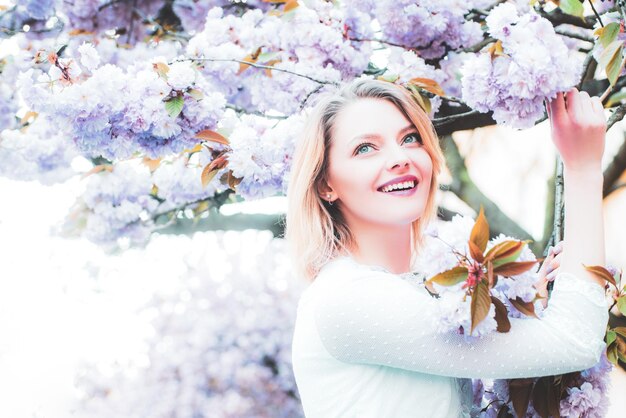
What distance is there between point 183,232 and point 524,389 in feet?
7.24

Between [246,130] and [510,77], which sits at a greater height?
[510,77]

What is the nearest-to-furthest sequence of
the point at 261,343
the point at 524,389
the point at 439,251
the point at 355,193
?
the point at 439,251 < the point at 524,389 < the point at 355,193 < the point at 261,343

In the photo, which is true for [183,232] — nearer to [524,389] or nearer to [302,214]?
[302,214]

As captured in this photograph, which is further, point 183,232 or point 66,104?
point 183,232

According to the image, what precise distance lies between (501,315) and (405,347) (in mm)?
167

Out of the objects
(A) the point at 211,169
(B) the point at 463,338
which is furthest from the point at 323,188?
(B) the point at 463,338

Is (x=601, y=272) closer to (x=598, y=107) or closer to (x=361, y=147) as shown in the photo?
(x=598, y=107)

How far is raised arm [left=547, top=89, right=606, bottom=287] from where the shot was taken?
1038 mm

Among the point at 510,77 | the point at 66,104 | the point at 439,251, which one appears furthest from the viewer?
the point at 66,104

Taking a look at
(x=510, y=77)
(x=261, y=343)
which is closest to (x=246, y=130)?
(x=510, y=77)

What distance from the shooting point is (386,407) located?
111cm

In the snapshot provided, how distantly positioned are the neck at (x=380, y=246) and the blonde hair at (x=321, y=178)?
2 centimetres

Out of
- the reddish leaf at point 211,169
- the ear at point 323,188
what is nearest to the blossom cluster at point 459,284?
the ear at point 323,188

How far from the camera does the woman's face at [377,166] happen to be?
1.26m
